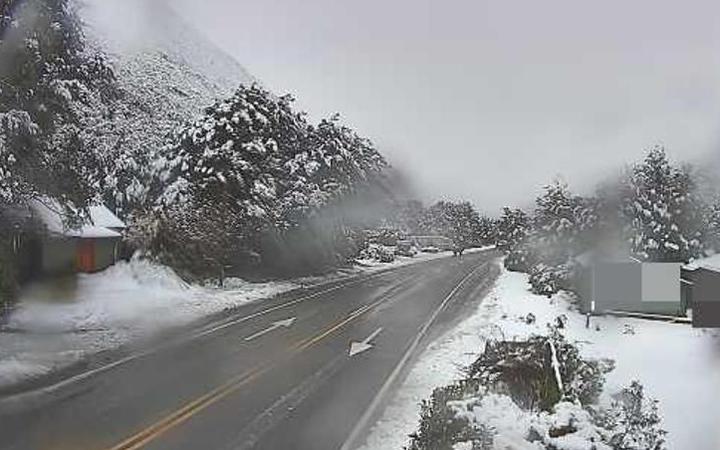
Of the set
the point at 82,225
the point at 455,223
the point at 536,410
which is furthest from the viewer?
the point at 455,223

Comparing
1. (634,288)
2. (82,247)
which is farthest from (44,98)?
(634,288)

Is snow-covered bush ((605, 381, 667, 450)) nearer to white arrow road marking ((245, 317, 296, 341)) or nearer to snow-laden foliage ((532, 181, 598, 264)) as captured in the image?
white arrow road marking ((245, 317, 296, 341))

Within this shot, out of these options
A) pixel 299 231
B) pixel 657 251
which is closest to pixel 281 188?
pixel 299 231

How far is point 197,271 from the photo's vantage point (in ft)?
96.5

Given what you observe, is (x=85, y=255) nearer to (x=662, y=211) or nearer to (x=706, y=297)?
(x=662, y=211)

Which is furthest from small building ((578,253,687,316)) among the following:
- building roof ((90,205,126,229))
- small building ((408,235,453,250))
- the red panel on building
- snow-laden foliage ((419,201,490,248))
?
snow-laden foliage ((419,201,490,248))

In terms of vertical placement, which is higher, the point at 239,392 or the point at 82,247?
the point at 82,247

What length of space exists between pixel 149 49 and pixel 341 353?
94.5ft

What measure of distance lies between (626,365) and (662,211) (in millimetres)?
10797

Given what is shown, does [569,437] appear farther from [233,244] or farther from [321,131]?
[321,131]

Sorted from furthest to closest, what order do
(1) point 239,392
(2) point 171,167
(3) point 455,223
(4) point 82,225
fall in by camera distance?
1. (3) point 455,223
2. (2) point 171,167
3. (4) point 82,225
4. (1) point 239,392

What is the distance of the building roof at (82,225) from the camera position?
55.6ft

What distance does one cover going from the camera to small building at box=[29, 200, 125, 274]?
25.8m

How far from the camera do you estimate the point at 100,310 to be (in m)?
20.5
